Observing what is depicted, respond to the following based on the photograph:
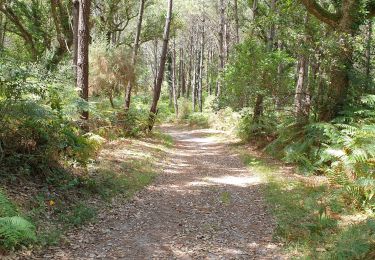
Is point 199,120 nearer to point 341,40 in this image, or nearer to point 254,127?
point 254,127

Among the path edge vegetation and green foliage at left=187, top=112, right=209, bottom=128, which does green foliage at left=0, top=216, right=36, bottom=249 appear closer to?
the path edge vegetation

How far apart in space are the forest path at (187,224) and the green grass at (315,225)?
→ 0.30 metres

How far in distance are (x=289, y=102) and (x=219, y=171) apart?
3757mm

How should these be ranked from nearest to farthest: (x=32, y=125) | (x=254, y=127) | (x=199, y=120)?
(x=32, y=125)
(x=254, y=127)
(x=199, y=120)

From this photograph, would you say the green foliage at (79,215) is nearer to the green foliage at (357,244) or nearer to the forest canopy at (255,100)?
the forest canopy at (255,100)

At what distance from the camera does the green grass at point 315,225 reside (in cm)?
529

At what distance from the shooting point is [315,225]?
21.8 feet

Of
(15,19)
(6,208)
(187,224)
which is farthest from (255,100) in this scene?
(15,19)

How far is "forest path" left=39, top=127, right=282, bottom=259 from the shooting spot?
586cm

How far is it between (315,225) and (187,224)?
230 centimetres

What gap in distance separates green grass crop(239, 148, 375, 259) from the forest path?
11.6 inches

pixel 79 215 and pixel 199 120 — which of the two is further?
pixel 199 120

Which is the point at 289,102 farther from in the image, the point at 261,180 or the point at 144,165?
the point at 144,165

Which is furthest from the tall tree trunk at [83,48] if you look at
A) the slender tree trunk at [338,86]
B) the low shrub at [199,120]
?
the low shrub at [199,120]
